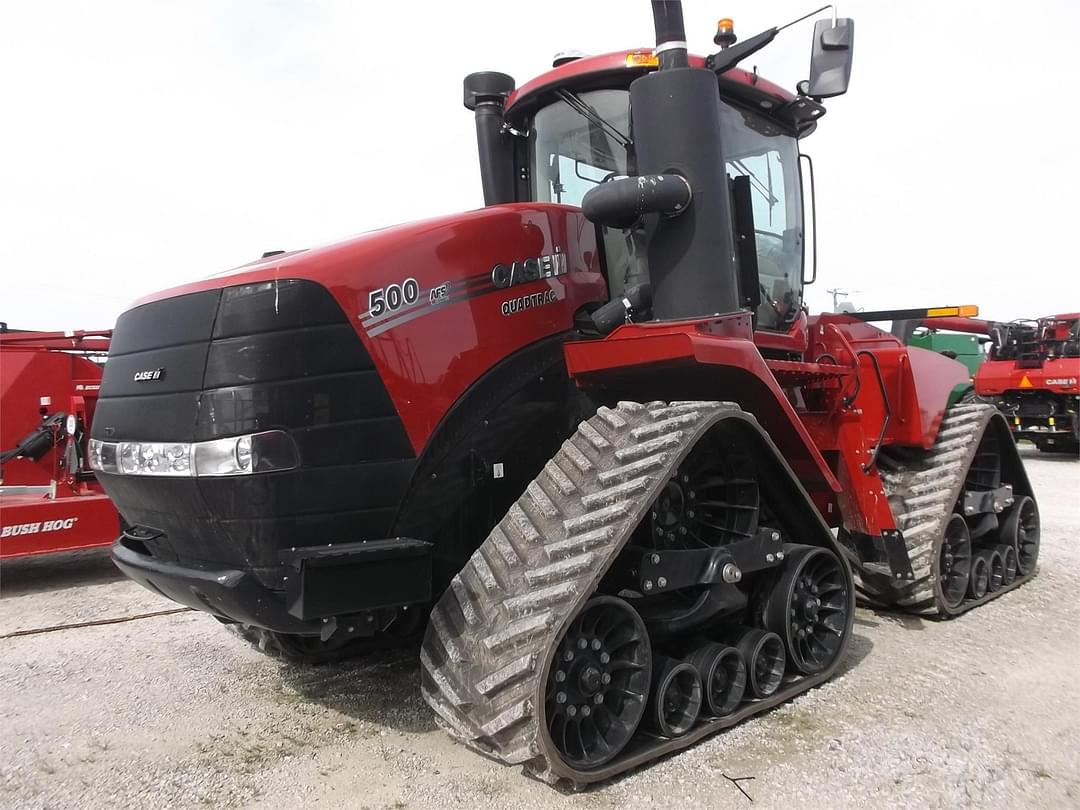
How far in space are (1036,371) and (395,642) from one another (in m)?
15.0

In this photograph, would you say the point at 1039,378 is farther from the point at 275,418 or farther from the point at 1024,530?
the point at 275,418

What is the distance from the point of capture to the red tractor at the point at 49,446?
654cm

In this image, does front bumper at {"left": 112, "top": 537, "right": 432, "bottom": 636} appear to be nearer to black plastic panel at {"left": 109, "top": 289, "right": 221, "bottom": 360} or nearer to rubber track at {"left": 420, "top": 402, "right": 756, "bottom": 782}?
rubber track at {"left": 420, "top": 402, "right": 756, "bottom": 782}

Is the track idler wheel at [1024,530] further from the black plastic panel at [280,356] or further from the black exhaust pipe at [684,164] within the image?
the black plastic panel at [280,356]

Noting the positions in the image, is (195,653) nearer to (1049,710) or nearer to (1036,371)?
(1049,710)

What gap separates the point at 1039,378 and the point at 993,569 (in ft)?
37.4

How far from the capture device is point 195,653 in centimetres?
450

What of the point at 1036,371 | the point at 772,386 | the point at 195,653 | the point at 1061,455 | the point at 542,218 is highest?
the point at 542,218

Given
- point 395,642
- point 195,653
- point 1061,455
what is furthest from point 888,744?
point 1061,455

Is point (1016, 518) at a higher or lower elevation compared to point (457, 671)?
lower

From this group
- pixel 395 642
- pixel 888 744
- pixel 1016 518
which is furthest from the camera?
pixel 1016 518

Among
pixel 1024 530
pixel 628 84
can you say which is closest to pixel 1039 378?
pixel 1024 530

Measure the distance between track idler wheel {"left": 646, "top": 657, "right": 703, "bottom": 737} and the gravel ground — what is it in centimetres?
12

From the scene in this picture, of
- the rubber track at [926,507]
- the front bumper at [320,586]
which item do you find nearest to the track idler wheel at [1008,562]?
the rubber track at [926,507]
